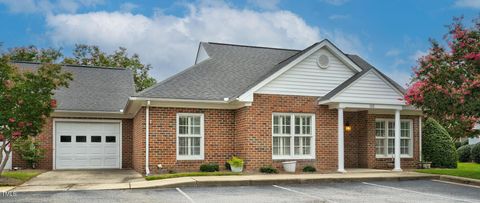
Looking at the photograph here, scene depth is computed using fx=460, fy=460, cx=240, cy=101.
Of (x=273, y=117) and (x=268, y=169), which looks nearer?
(x=268, y=169)

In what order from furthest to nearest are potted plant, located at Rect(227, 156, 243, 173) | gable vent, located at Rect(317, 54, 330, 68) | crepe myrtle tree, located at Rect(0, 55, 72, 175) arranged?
gable vent, located at Rect(317, 54, 330, 68) → potted plant, located at Rect(227, 156, 243, 173) → crepe myrtle tree, located at Rect(0, 55, 72, 175)

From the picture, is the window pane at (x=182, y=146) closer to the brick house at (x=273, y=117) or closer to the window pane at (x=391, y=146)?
the brick house at (x=273, y=117)

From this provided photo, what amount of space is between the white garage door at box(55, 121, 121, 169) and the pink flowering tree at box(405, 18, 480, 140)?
13386 millimetres

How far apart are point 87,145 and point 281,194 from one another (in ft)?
40.0

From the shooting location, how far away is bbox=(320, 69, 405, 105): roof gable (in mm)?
17156

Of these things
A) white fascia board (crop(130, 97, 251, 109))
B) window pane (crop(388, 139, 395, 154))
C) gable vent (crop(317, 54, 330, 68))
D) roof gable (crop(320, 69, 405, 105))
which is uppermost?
gable vent (crop(317, 54, 330, 68))

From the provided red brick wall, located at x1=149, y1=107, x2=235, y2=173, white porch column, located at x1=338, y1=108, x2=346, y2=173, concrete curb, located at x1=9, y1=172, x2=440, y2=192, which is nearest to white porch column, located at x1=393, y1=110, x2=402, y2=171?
concrete curb, located at x1=9, y1=172, x2=440, y2=192

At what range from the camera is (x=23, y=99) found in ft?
46.5

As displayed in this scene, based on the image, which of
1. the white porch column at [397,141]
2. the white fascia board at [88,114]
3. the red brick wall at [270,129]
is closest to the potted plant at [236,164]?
the red brick wall at [270,129]

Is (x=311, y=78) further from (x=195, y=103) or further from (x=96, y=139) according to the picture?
(x=96, y=139)

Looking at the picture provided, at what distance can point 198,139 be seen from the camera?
685 inches

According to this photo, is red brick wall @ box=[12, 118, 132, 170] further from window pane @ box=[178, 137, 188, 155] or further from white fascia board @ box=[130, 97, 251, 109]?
white fascia board @ box=[130, 97, 251, 109]

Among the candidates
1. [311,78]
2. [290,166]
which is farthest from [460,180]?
[311,78]

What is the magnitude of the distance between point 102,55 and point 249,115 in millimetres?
26402
